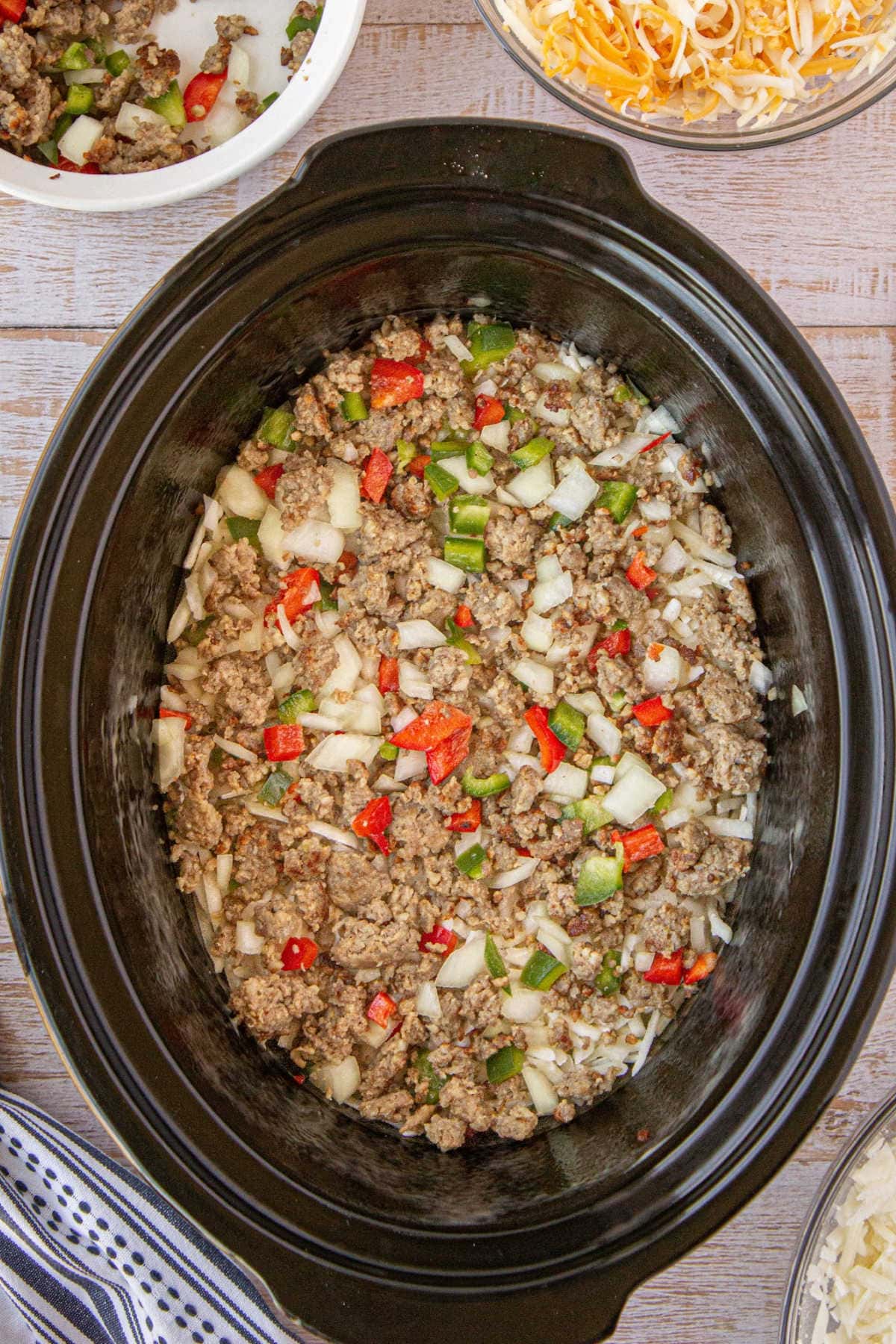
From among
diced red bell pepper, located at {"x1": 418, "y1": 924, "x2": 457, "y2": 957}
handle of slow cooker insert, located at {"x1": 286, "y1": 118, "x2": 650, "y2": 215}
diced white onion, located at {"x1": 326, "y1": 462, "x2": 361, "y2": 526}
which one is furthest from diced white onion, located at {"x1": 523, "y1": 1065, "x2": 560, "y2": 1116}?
handle of slow cooker insert, located at {"x1": 286, "y1": 118, "x2": 650, "y2": 215}

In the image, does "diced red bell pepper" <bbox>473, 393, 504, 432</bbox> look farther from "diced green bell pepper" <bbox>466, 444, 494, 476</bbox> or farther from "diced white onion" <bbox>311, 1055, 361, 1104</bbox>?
"diced white onion" <bbox>311, 1055, 361, 1104</bbox>

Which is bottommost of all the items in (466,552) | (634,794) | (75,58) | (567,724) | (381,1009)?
(381,1009)

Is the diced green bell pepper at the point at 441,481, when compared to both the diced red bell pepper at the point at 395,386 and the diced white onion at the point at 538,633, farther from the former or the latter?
the diced white onion at the point at 538,633

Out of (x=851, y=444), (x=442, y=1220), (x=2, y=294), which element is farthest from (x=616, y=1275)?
(x=2, y=294)

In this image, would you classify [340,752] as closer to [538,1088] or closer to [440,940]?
[440,940]

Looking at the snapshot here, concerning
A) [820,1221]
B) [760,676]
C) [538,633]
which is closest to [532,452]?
[538,633]

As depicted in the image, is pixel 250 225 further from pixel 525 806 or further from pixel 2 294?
pixel 525 806
